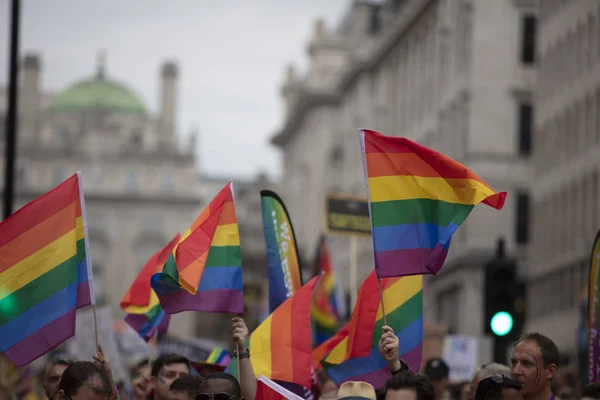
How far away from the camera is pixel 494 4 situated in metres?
51.9

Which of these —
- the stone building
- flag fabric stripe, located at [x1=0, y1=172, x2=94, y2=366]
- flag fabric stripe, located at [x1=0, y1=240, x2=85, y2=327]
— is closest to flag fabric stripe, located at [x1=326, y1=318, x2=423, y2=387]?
flag fabric stripe, located at [x1=0, y1=172, x2=94, y2=366]

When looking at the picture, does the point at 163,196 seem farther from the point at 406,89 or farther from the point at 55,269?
the point at 55,269

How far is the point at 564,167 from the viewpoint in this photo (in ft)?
139

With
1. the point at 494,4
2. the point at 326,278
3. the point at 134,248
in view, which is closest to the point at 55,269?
the point at 326,278

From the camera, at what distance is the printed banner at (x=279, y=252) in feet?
45.5

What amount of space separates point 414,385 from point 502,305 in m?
7.41

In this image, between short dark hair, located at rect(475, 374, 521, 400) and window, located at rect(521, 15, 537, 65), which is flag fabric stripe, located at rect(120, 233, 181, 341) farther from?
window, located at rect(521, 15, 537, 65)

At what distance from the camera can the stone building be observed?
144375mm

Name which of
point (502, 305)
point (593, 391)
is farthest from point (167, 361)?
point (502, 305)

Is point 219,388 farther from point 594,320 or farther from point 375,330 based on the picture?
point 594,320

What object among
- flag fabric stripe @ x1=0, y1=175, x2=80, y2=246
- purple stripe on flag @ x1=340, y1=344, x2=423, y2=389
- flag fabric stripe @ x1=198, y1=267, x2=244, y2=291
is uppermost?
flag fabric stripe @ x1=0, y1=175, x2=80, y2=246

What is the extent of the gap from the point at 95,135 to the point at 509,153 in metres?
101

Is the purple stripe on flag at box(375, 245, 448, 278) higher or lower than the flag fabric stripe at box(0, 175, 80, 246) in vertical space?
lower

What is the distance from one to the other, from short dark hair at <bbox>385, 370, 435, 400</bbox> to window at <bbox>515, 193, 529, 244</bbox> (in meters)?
43.5
